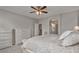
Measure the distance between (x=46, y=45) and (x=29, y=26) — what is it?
461mm

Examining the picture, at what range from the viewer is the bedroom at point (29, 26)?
1270mm

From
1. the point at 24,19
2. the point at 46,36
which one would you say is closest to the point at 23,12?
the point at 24,19

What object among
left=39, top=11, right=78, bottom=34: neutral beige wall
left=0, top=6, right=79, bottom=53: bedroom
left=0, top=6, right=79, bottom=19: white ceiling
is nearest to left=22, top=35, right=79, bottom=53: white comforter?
left=0, top=6, right=79, bottom=53: bedroom

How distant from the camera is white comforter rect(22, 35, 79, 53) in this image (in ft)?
3.26

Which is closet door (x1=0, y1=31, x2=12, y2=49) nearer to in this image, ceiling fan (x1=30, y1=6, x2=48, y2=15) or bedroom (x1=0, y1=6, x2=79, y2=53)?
bedroom (x1=0, y1=6, x2=79, y2=53)

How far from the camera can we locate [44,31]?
1.40 meters

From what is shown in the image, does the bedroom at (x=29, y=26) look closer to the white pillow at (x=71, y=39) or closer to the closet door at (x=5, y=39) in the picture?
the closet door at (x=5, y=39)

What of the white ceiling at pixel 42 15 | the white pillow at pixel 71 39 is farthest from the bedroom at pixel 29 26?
the white pillow at pixel 71 39

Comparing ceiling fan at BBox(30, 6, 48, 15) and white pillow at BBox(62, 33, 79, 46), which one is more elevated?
ceiling fan at BBox(30, 6, 48, 15)

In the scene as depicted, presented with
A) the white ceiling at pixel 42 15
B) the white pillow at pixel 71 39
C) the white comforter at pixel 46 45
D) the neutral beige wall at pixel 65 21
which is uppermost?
the white ceiling at pixel 42 15

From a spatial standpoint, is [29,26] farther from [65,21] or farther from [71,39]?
[71,39]
